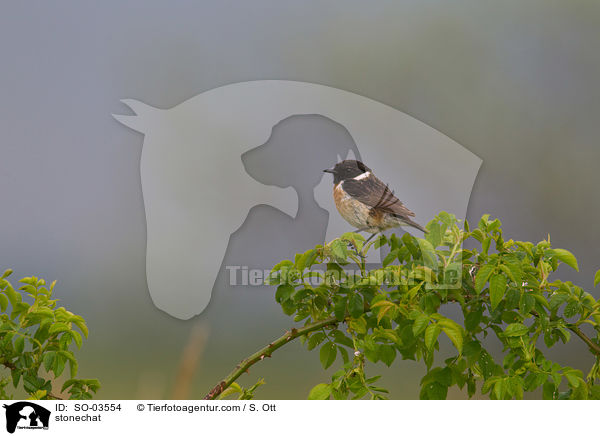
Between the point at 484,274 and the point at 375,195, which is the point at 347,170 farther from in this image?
the point at 484,274

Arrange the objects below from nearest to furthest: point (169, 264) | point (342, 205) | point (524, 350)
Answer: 1. point (524, 350)
2. point (342, 205)
3. point (169, 264)

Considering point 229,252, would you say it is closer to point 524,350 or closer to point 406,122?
point 406,122

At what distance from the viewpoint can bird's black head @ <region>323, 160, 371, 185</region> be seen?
105cm

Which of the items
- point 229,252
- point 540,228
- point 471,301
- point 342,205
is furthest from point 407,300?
point 540,228

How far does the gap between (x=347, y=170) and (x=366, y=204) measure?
0.27 ft

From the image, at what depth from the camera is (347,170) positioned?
1.05 metres

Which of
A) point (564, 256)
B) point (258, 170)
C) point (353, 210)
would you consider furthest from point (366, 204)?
point (564, 256)

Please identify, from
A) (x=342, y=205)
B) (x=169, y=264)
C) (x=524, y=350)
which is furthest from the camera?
(x=169, y=264)

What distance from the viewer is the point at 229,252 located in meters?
1.18

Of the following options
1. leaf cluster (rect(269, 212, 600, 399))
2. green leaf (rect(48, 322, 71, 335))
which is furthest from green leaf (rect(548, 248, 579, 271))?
green leaf (rect(48, 322, 71, 335))

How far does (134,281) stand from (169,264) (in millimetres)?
90
